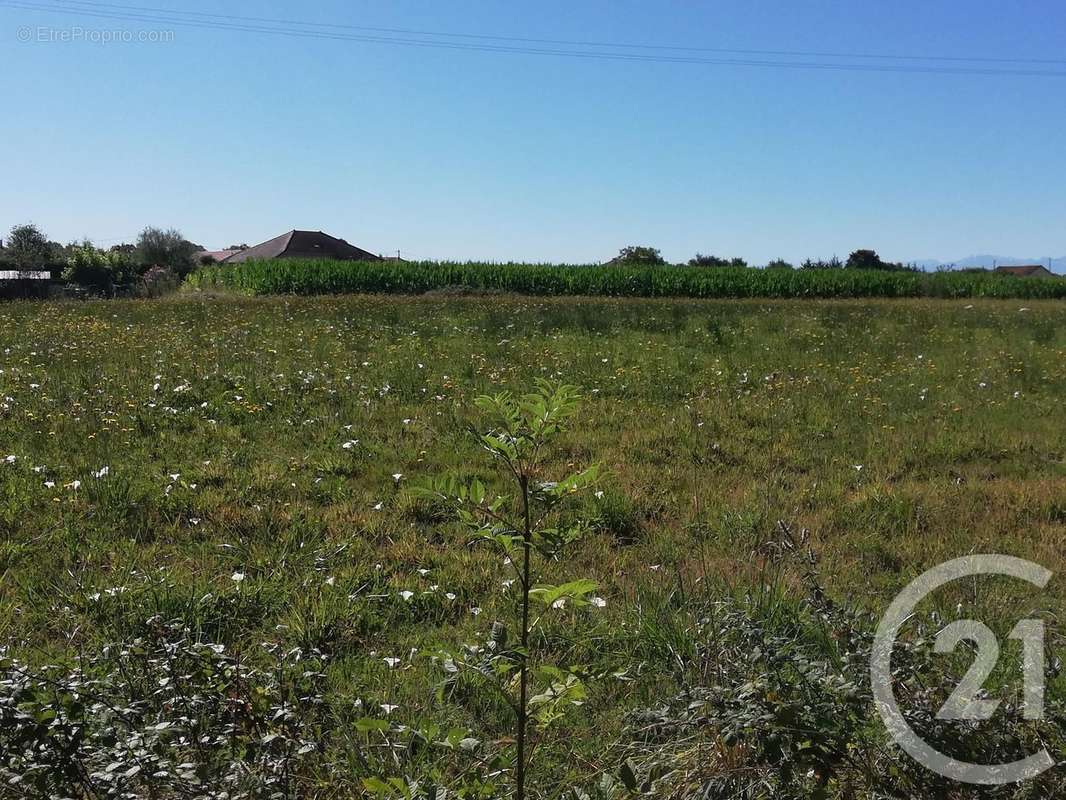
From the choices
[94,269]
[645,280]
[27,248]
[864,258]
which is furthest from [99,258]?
[864,258]

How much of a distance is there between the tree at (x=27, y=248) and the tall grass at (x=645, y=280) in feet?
88.9

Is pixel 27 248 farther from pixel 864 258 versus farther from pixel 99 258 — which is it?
pixel 864 258

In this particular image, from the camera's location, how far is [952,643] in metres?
2.13

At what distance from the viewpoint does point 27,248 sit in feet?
222

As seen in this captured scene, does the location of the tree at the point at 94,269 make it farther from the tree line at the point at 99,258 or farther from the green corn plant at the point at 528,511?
the green corn plant at the point at 528,511

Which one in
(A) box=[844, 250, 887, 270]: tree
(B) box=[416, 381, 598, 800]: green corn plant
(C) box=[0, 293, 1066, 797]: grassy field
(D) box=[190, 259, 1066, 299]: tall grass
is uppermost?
(A) box=[844, 250, 887, 270]: tree

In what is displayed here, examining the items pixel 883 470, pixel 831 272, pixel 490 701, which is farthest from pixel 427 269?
pixel 490 701

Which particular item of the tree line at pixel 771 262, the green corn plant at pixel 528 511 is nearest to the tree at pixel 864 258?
the tree line at pixel 771 262

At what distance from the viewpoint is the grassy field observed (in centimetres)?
299

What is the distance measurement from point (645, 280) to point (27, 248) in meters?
57.8

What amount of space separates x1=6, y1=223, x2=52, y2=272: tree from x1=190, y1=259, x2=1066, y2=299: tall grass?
27.1 m

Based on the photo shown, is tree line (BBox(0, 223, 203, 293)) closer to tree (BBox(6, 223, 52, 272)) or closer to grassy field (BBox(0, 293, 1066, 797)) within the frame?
tree (BBox(6, 223, 52, 272))
